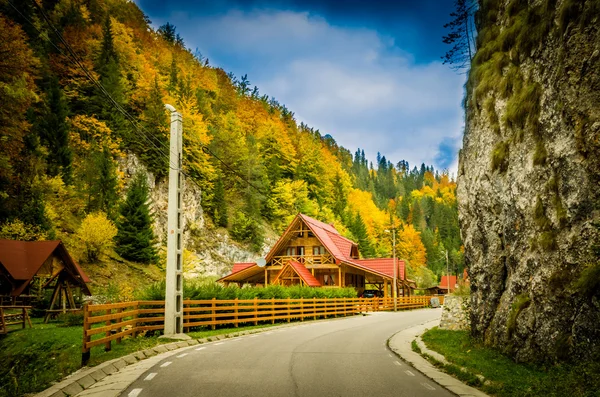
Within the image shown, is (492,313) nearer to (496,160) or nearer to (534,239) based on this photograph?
(534,239)

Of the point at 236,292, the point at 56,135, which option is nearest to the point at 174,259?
the point at 236,292

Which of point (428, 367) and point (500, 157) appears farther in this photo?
point (500, 157)

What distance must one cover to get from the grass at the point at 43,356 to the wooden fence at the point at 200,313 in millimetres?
364

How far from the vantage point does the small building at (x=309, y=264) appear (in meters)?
37.5

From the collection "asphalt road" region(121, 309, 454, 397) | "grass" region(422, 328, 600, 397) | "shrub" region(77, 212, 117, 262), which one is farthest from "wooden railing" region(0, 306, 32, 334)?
"grass" region(422, 328, 600, 397)

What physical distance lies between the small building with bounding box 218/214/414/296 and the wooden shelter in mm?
17179

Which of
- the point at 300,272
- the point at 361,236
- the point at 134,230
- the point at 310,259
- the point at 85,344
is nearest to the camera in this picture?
the point at 85,344

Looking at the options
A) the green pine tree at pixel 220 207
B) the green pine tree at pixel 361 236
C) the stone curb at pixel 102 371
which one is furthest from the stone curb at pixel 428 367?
the green pine tree at pixel 361 236

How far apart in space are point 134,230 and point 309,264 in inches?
625

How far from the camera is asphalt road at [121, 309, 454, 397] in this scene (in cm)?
658

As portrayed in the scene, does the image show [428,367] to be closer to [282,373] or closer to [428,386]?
[428,386]

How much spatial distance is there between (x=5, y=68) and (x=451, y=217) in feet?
358

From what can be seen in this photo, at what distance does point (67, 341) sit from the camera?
12.4 m

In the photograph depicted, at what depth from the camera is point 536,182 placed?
31.3 ft
